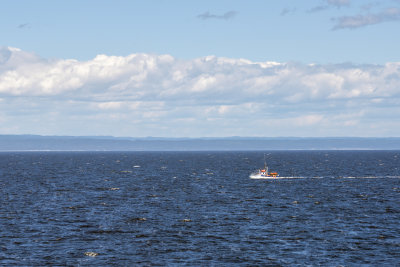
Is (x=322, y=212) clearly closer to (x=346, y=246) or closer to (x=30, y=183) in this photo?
(x=346, y=246)

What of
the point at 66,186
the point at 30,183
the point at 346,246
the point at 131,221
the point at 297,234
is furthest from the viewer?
the point at 30,183

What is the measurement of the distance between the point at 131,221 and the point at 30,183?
2526 inches

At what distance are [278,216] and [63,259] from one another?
33.2 metres

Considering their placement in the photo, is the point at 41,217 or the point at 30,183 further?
the point at 30,183

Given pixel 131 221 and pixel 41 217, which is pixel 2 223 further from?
pixel 131 221

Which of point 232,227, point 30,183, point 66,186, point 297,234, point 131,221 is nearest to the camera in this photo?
point 297,234

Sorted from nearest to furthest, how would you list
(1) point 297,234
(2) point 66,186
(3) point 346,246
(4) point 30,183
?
1. (3) point 346,246
2. (1) point 297,234
3. (2) point 66,186
4. (4) point 30,183

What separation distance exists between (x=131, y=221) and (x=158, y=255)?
18.8m

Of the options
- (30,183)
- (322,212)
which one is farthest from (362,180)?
(30,183)

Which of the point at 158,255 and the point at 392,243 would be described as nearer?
the point at 158,255

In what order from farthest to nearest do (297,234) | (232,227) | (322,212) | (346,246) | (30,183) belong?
(30,183), (322,212), (232,227), (297,234), (346,246)

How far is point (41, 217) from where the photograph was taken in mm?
71000

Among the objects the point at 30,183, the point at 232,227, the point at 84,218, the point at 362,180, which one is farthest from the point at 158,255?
the point at 362,180

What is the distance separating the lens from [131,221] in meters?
68.1
